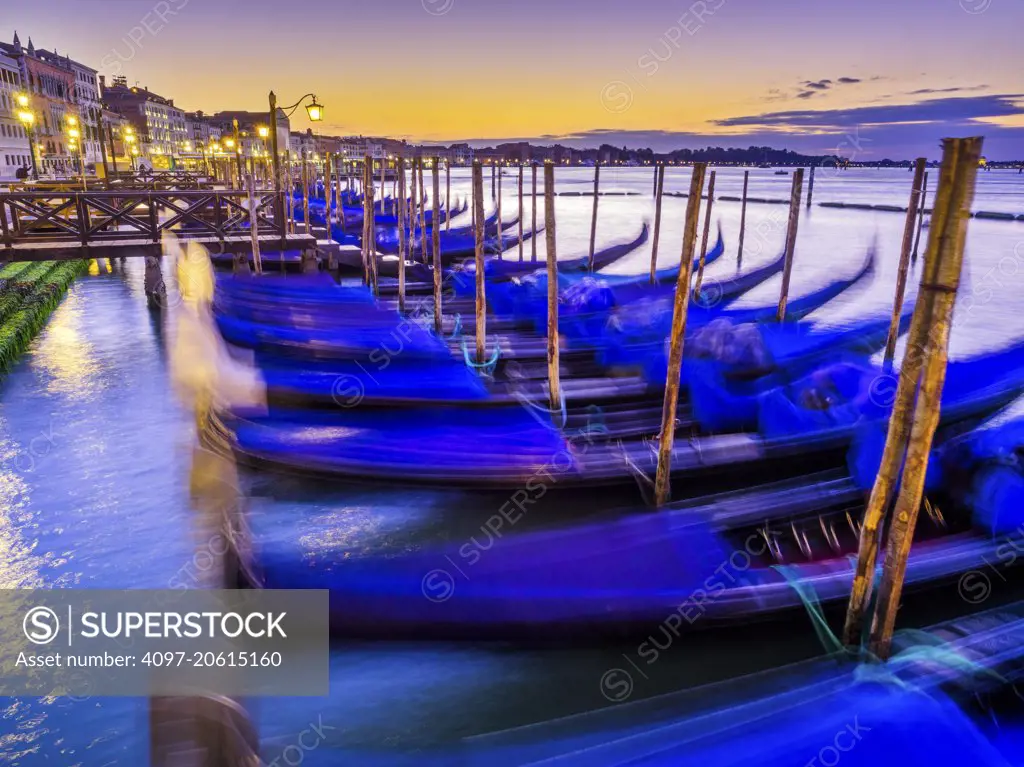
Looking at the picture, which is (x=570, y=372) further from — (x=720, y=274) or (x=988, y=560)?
(x=720, y=274)

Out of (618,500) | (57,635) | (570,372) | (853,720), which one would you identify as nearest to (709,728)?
(853,720)

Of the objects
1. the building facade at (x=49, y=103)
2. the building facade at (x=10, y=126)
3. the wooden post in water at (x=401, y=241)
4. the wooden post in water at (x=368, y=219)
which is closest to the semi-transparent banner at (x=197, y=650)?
the wooden post in water at (x=401, y=241)

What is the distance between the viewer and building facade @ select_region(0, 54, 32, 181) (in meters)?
33.5

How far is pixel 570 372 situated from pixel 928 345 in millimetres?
4975

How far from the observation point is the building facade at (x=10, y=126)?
1319 inches

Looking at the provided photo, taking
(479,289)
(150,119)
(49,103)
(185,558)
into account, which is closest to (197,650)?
(185,558)

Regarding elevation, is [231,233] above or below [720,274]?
above

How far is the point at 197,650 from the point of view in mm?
3627

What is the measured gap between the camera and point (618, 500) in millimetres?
5441

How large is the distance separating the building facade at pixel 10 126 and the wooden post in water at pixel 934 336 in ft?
128

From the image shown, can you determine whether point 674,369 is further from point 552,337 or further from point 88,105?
point 88,105

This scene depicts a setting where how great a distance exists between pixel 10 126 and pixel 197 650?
4319 cm

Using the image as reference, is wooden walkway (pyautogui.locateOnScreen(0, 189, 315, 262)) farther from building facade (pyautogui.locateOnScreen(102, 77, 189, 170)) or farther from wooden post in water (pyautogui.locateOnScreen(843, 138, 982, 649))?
building facade (pyautogui.locateOnScreen(102, 77, 189, 170))

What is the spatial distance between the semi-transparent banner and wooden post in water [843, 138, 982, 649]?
2849 millimetres
